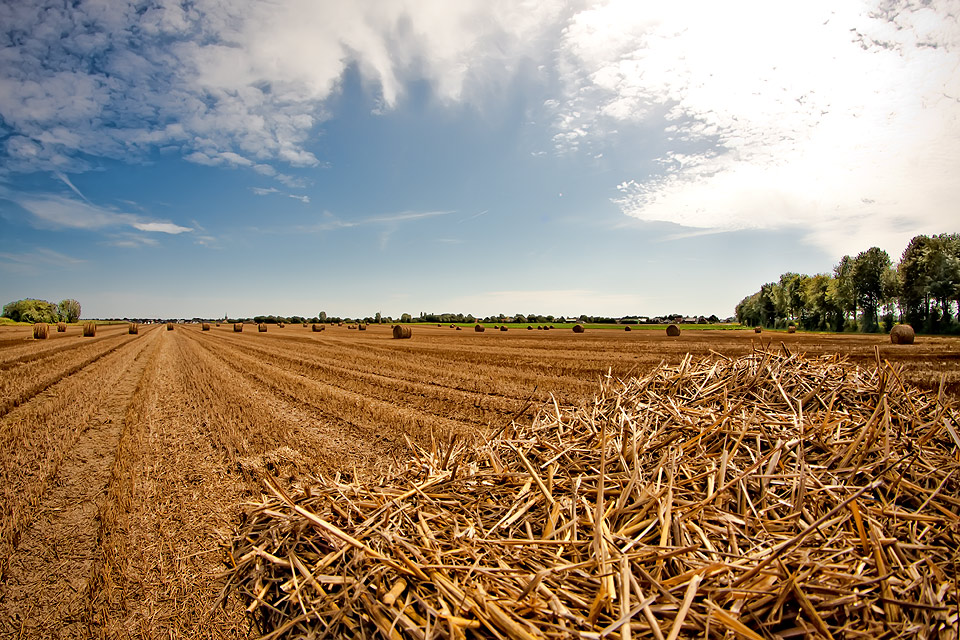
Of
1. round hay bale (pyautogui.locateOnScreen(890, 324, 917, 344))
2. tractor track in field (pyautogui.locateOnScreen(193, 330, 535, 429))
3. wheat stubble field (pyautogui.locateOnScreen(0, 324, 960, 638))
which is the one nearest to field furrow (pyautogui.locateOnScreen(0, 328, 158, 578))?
wheat stubble field (pyautogui.locateOnScreen(0, 324, 960, 638))

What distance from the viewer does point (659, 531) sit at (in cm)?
206

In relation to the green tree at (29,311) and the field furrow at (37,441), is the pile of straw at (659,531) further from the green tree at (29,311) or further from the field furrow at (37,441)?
the green tree at (29,311)

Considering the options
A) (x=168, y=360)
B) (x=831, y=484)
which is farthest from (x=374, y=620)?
(x=168, y=360)

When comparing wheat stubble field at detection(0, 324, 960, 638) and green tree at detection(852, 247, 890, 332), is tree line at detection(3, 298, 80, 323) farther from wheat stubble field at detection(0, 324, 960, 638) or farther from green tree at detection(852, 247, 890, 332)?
green tree at detection(852, 247, 890, 332)

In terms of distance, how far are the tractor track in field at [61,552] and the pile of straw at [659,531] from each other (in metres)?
1.38

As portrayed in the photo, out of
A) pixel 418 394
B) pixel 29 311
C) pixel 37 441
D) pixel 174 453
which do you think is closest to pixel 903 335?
pixel 418 394

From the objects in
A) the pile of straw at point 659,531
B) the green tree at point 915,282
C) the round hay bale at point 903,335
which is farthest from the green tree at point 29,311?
the green tree at point 915,282

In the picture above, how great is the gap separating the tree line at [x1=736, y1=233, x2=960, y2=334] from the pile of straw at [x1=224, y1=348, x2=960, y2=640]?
5958 centimetres

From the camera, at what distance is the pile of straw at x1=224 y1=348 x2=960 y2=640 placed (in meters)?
1.62

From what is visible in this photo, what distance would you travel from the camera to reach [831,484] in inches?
89.7

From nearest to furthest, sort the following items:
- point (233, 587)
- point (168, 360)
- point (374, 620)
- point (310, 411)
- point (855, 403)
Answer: point (374, 620)
point (233, 587)
point (855, 403)
point (310, 411)
point (168, 360)

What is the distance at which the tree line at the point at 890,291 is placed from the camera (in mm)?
42688

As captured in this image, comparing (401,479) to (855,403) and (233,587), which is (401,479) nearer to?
(233,587)

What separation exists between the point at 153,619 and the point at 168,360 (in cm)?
1831
